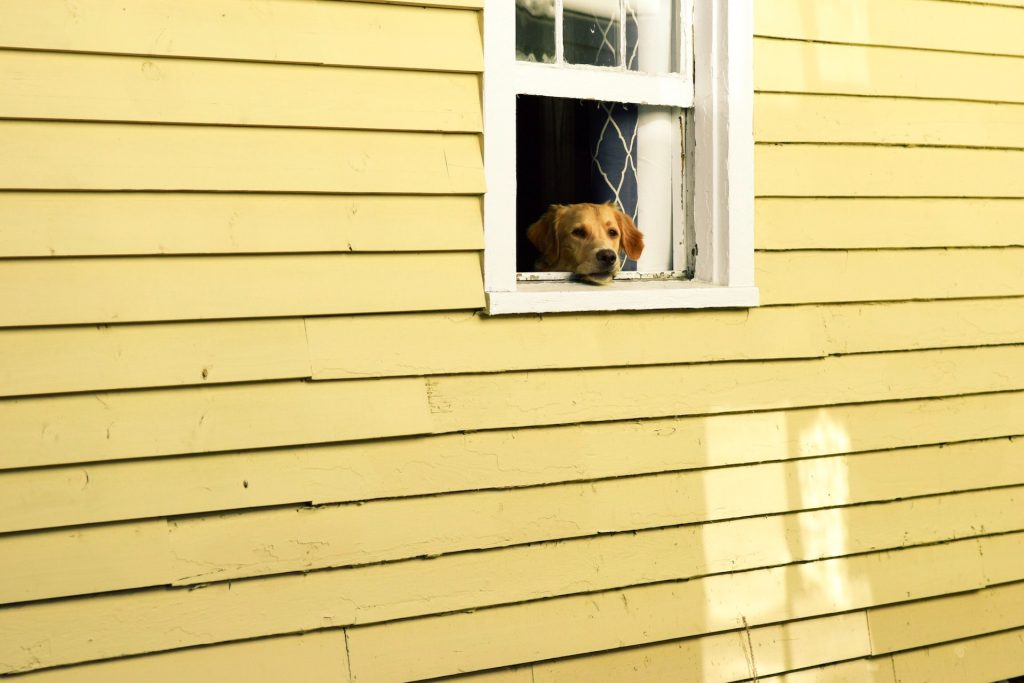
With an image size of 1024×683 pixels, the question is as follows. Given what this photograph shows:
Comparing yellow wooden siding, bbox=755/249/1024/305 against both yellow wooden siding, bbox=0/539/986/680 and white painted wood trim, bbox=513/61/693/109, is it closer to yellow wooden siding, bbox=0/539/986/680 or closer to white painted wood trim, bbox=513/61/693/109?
white painted wood trim, bbox=513/61/693/109

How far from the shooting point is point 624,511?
10.5ft

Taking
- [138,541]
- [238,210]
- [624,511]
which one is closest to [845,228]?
[624,511]

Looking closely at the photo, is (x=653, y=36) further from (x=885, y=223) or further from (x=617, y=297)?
(x=885, y=223)

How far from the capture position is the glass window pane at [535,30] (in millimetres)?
3135

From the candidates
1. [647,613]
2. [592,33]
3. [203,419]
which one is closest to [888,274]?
[592,33]

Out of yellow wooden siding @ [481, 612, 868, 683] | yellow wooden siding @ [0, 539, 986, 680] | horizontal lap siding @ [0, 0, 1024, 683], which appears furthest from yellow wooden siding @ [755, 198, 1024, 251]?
yellow wooden siding @ [481, 612, 868, 683]

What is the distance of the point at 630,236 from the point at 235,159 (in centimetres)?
131

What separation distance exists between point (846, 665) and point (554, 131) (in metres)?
2.15

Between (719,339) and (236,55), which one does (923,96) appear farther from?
(236,55)

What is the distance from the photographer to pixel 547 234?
3.34 m

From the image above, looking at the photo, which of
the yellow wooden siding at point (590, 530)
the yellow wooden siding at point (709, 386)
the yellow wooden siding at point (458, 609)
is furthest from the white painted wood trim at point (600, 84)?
the yellow wooden siding at point (458, 609)

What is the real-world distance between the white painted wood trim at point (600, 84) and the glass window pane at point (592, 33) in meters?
0.06

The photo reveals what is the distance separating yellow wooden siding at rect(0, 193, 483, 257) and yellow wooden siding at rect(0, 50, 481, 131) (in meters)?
0.21

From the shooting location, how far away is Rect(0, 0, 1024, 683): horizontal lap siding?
2564 millimetres
